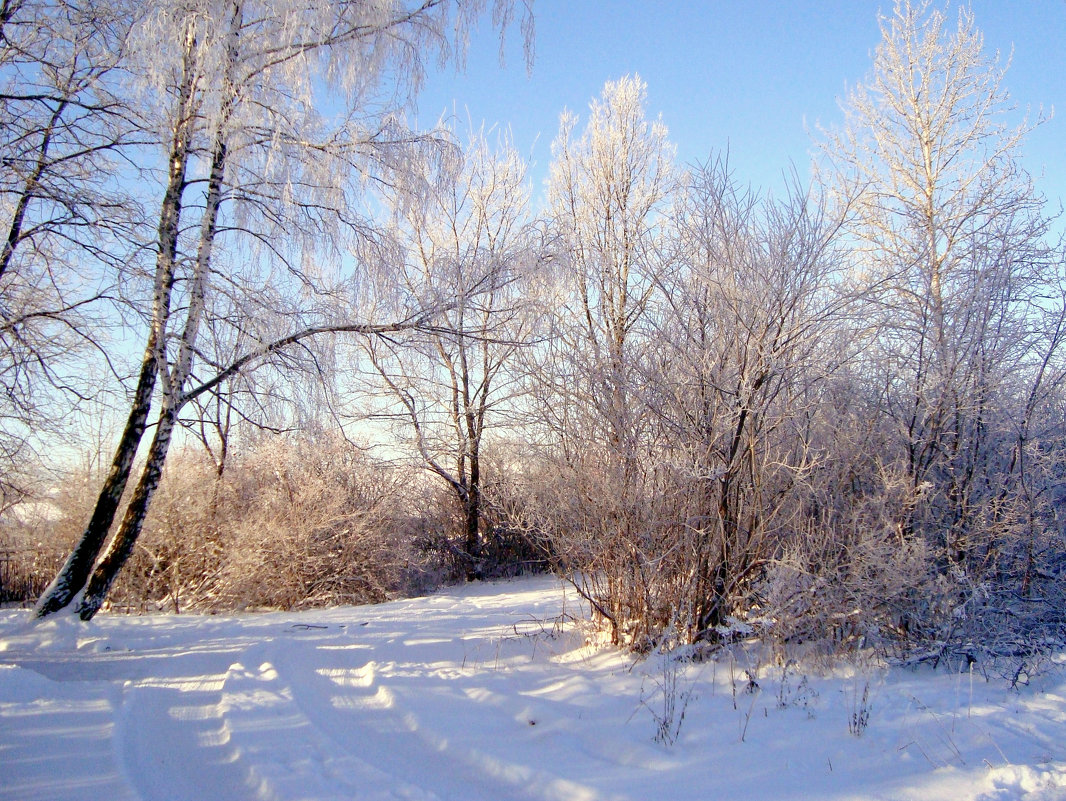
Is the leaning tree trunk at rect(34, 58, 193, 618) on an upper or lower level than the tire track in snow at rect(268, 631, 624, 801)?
upper

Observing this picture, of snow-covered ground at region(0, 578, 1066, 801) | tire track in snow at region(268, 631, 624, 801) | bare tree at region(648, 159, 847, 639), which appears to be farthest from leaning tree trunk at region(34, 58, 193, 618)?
bare tree at region(648, 159, 847, 639)

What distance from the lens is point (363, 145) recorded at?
6680mm

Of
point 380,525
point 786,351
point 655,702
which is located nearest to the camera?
point 655,702

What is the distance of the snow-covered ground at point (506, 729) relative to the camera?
3271 millimetres

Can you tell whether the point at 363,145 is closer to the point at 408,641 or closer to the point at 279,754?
the point at 408,641

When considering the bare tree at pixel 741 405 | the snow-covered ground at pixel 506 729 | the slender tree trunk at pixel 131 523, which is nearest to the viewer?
the snow-covered ground at pixel 506 729

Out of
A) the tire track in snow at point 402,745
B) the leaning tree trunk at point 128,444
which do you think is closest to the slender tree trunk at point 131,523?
the leaning tree trunk at point 128,444

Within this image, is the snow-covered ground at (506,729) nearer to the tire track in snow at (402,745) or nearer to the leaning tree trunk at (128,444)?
the tire track in snow at (402,745)

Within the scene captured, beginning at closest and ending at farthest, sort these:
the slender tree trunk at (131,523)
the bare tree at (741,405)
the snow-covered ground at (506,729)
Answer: the snow-covered ground at (506,729) → the bare tree at (741,405) → the slender tree trunk at (131,523)

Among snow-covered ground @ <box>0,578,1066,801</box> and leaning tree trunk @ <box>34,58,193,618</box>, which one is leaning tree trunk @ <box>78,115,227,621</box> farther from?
snow-covered ground @ <box>0,578,1066,801</box>

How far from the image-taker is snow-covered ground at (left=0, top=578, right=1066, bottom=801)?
3.27 meters

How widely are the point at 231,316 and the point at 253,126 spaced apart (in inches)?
73.9

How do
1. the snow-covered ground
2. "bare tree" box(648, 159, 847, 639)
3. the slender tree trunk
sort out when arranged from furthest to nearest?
1. the slender tree trunk
2. "bare tree" box(648, 159, 847, 639)
3. the snow-covered ground

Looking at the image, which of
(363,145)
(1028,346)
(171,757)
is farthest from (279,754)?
(1028,346)
